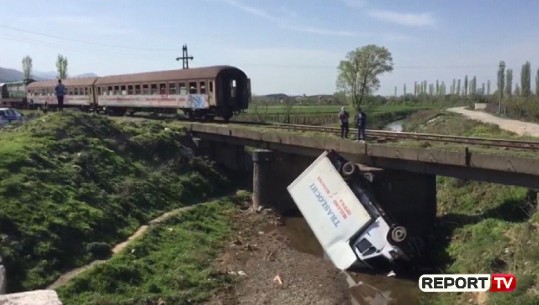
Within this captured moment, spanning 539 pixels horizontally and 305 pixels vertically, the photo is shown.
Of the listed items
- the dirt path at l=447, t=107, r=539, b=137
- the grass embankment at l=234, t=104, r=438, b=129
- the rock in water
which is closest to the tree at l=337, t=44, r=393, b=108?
the grass embankment at l=234, t=104, r=438, b=129

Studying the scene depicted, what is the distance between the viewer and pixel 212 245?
1784cm

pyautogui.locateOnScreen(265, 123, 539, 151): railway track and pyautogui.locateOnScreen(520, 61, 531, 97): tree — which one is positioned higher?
pyautogui.locateOnScreen(520, 61, 531, 97): tree

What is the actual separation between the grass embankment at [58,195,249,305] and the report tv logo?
582 centimetres

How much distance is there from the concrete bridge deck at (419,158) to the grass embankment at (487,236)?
1380mm

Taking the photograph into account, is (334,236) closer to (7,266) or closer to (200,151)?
(7,266)

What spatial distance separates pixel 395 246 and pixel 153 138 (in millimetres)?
16701

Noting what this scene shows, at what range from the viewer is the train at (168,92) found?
2862 centimetres

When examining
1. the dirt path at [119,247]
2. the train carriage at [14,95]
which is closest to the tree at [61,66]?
the train carriage at [14,95]

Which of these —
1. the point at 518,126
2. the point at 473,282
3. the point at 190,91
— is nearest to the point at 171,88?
the point at 190,91

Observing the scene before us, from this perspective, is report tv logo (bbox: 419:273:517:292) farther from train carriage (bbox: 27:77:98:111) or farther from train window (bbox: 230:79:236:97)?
train carriage (bbox: 27:77:98:111)

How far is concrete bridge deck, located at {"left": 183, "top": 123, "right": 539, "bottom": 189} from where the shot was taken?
13.6 meters

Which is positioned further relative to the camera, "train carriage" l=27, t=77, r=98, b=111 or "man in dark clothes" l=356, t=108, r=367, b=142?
"train carriage" l=27, t=77, r=98, b=111

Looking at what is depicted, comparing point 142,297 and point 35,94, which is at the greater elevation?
point 35,94

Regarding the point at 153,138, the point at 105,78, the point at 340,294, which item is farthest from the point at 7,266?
the point at 105,78
